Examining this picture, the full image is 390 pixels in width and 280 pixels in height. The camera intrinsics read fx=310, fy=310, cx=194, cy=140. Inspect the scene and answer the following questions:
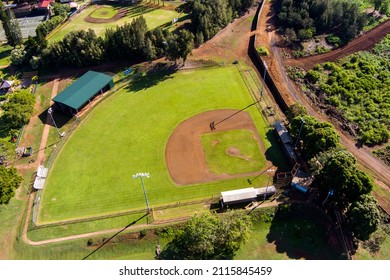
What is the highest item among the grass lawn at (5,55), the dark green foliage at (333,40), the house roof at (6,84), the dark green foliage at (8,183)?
the grass lawn at (5,55)

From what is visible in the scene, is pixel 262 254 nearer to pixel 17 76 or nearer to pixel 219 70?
pixel 219 70

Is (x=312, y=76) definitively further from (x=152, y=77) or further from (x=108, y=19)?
(x=108, y=19)

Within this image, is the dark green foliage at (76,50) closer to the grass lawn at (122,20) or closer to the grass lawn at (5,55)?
the grass lawn at (5,55)

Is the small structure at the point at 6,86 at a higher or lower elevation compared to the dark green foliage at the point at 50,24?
lower

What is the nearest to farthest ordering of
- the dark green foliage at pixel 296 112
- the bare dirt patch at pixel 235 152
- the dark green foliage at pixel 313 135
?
the dark green foliage at pixel 313 135
the bare dirt patch at pixel 235 152
the dark green foliage at pixel 296 112

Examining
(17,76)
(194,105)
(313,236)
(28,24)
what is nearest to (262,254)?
(313,236)

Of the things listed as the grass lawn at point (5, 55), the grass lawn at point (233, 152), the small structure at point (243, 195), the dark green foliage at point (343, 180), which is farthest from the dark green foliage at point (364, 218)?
the grass lawn at point (5, 55)
